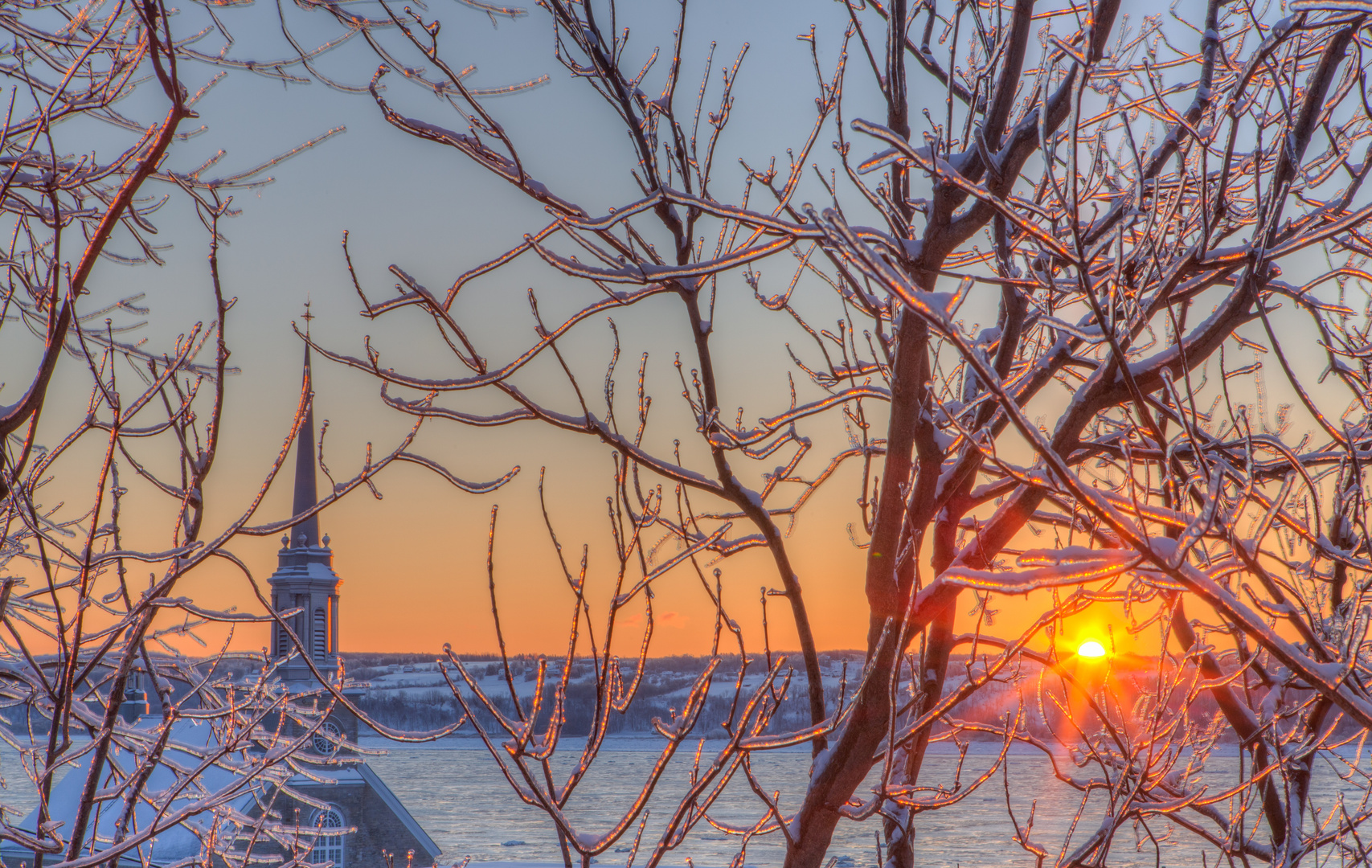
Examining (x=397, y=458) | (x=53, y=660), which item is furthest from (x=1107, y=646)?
(x=53, y=660)

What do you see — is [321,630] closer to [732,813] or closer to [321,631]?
[321,631]

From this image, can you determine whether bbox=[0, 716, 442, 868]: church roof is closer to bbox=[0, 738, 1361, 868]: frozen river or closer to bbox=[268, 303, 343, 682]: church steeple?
bbox=[268, 303, 343, 682]: church steeple

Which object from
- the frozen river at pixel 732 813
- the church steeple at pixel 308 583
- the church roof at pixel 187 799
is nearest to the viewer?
the church roof at pixel 187 799

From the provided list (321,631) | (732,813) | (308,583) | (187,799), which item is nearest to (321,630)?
(321,631)

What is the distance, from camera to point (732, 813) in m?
74.8

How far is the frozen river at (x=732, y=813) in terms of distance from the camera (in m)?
60.4

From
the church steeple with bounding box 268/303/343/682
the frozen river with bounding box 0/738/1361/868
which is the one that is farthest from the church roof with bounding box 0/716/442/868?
the frozen river with bounding box 0/738/1361/868

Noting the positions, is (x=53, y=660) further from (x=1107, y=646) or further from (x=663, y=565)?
(x=1107, y=646)

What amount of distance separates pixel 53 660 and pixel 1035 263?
139 inches

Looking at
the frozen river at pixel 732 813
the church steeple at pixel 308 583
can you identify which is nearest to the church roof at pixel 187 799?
the church steeple at pixel 308 583

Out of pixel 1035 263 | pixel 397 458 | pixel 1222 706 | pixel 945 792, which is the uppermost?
pixel 1035 263

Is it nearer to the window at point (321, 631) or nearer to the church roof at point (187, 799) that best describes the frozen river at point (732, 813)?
the window at point (321, 631)

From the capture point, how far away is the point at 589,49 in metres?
2.94

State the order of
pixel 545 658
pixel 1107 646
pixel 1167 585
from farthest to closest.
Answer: pixel 1107 646 < pixel 545 658 < pixel 1167 585
